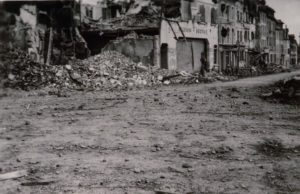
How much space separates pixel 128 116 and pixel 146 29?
58.6 ft

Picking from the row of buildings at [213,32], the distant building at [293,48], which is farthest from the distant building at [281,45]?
the distant building at [293,48]

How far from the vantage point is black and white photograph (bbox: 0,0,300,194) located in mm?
7129

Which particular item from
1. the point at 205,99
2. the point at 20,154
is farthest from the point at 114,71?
the point at 20,154

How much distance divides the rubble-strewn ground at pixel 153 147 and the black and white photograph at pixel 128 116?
1.0 inches

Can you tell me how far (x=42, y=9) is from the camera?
1195 inches

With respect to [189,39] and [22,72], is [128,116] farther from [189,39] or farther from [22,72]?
[189,39]

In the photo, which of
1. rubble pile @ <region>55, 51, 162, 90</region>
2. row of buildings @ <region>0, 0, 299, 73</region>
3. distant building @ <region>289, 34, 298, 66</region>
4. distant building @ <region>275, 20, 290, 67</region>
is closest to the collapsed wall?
row of buildings @ <region>0, 0, 299, 73</region>

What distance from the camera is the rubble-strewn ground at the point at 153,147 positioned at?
22.6ft

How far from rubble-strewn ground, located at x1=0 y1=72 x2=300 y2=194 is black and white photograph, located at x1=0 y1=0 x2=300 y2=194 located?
3cm

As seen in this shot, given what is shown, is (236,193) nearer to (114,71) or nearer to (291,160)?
(291,160)

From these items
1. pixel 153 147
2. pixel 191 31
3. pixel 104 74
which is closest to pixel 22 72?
pixel 104 74

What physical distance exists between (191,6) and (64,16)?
42.9 feet

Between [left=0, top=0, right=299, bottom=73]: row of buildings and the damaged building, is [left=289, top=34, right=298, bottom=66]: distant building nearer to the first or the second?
[left=0, top=0, right=299, bottom=73]: row of buildings

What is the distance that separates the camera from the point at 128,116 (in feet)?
41.4
